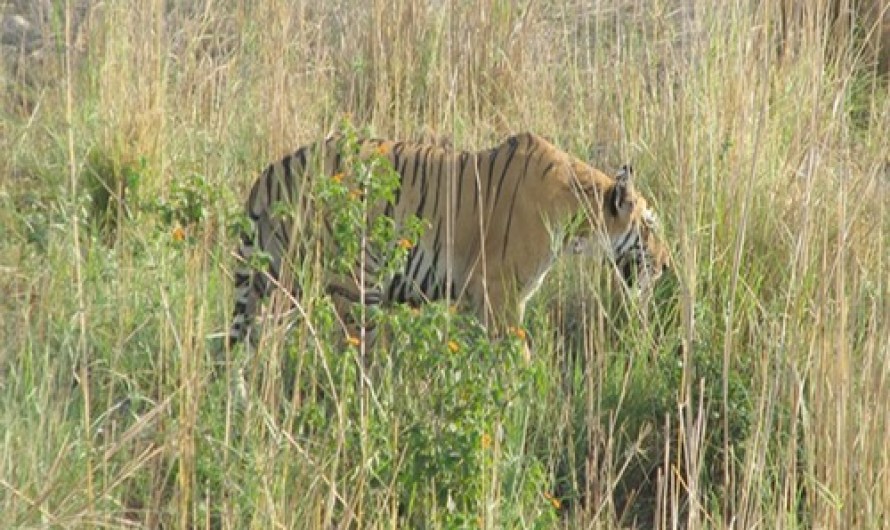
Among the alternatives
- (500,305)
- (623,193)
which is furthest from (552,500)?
(623,193)

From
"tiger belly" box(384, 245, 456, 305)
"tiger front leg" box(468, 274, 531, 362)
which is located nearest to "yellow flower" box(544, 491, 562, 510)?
"tiger front leg" box(468, 274, 531, 362)

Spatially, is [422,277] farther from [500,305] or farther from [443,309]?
[443,309]

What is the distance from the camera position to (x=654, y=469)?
4.38 m

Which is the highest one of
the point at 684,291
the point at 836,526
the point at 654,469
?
Result: the point at 684,291

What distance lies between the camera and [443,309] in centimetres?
360

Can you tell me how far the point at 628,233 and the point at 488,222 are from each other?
0.38 metres

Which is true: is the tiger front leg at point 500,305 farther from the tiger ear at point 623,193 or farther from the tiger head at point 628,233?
the tiger ear at point 623,193

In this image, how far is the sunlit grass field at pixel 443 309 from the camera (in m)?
3.41

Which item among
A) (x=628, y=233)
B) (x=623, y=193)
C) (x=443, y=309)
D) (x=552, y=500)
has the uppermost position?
(x=443, y=309)

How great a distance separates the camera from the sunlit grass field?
3414 millimetres

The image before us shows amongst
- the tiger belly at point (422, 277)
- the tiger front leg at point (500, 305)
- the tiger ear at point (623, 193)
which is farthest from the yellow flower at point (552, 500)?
the tiger ear at point (623, 193)

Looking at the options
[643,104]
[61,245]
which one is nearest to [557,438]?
[61,245]

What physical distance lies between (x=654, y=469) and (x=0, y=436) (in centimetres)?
157

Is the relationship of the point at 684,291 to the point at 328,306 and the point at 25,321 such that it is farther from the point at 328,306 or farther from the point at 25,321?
the point at 25,321
